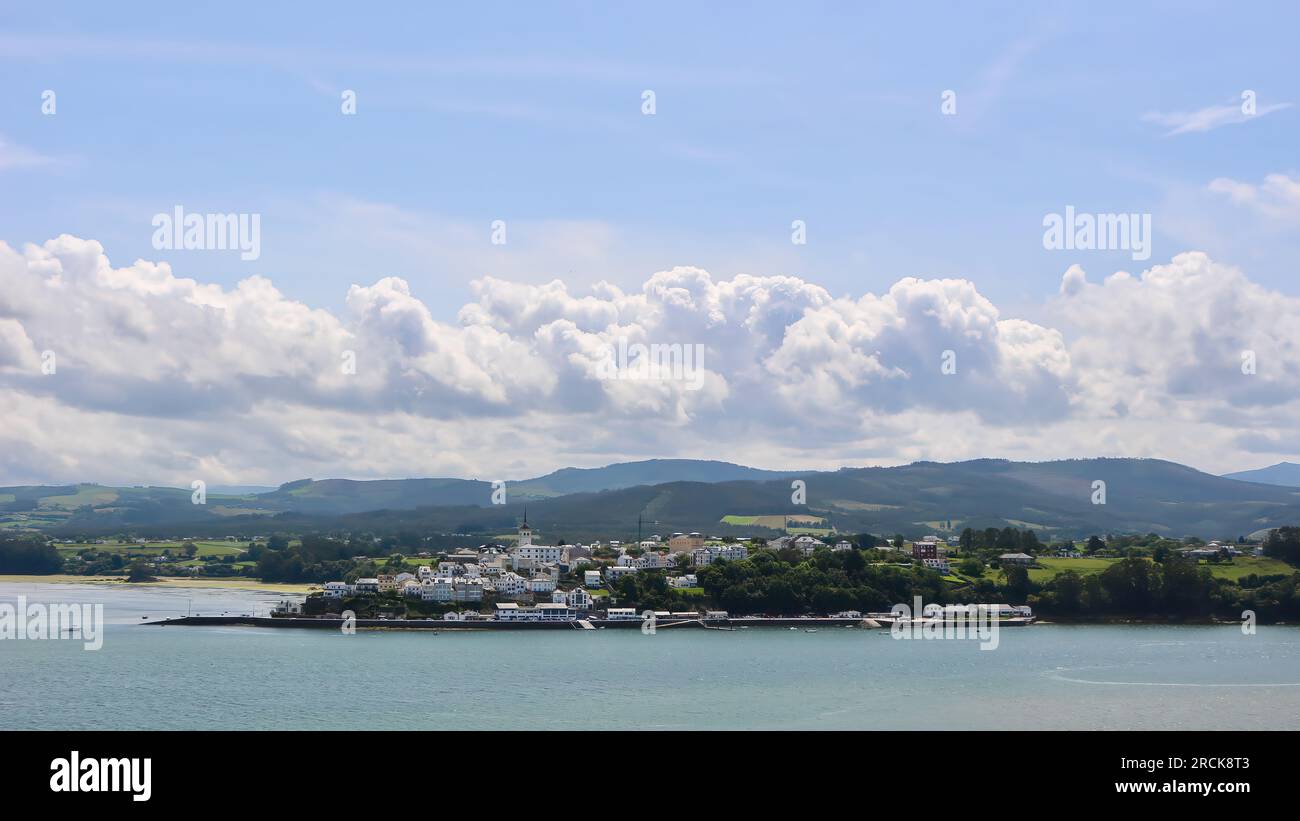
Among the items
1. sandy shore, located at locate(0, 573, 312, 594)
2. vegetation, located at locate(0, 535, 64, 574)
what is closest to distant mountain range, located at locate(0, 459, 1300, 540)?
vegetation, located at locate(0, 535, 64, 574)

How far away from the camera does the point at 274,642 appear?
155 ft

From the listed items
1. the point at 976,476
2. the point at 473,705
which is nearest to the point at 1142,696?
the point at 473,705

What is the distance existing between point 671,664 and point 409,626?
19.6 metres

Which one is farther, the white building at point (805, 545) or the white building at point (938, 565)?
the white building at point (805, 545)

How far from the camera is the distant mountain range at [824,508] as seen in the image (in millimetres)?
141125

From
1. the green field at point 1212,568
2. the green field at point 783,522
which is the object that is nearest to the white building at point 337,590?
the green field at point 1212,568

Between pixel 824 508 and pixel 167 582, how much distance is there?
304ft

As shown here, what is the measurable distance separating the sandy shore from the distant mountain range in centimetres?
4045

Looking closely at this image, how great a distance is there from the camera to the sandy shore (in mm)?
78750

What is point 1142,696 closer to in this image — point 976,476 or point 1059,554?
point 1059,554

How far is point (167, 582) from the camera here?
272ft

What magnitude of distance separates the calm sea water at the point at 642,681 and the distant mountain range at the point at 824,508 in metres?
72.8

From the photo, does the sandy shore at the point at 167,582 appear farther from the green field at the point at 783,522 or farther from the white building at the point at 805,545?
the green field at the point at 783,522

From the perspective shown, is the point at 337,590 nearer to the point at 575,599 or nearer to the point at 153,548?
the point at 575,599
